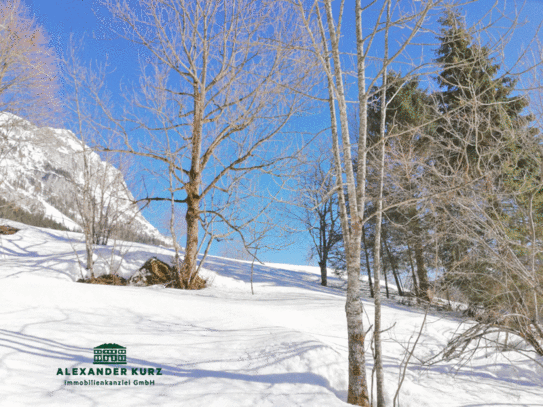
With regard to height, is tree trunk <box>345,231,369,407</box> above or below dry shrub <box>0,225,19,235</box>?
below

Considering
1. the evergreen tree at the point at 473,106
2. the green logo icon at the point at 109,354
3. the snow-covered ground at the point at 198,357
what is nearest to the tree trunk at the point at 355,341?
the snow-covered ground at the point at 198,357

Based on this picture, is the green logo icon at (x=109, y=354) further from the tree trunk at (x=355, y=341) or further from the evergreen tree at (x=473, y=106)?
the evergreen tree at (x=473, y=106)

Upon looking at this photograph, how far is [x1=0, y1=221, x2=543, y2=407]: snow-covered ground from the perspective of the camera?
2693 millimetres

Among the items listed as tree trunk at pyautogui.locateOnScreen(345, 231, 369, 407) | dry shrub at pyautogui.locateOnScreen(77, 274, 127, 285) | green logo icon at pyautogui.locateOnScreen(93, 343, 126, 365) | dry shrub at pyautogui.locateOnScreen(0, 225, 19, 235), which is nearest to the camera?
green logo icon at pyautogui.locateOnScreen(93, 343, 126, 365)

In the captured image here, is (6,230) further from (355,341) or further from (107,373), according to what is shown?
(355,341)

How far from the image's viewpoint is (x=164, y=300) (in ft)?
17.3

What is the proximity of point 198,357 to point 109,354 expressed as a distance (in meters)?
0.81

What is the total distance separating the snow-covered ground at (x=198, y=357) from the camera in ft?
8.84

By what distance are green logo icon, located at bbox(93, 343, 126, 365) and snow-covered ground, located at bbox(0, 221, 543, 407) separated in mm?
65

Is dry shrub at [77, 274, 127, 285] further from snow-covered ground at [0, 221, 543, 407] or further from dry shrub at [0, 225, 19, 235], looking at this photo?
dry shrub at [0, 225, 19, 235]

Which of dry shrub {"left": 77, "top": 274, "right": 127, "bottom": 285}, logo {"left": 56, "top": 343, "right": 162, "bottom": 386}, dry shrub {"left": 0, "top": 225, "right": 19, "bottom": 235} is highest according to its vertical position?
dry shrub {"left": 0, "top": 225, "right": 19, "bottom": 235}

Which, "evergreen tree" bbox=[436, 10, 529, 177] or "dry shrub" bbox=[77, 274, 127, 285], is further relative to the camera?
"dry shrub" bbox=[77, 274, 127, 285]

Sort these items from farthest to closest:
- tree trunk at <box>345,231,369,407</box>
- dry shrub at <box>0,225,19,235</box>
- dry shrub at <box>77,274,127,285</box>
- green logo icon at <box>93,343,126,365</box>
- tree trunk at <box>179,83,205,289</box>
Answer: dry shrub at <box>0,225,19,235</box> → tree trunk at <box>179,83,205,289</box> → dry shrub at <box>77,274,127,285</box> → tree trunk at <box>345,231,369,407</box> → green logo icon at <box>93,343,126,365</box>

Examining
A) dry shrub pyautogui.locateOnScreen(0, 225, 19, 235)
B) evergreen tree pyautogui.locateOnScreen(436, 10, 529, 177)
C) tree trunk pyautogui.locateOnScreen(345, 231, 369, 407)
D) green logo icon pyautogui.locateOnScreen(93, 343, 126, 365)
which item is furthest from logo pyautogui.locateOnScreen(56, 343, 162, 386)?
dry shrub pyautogui.locateOnScreen(0, 225, 19, 235)
